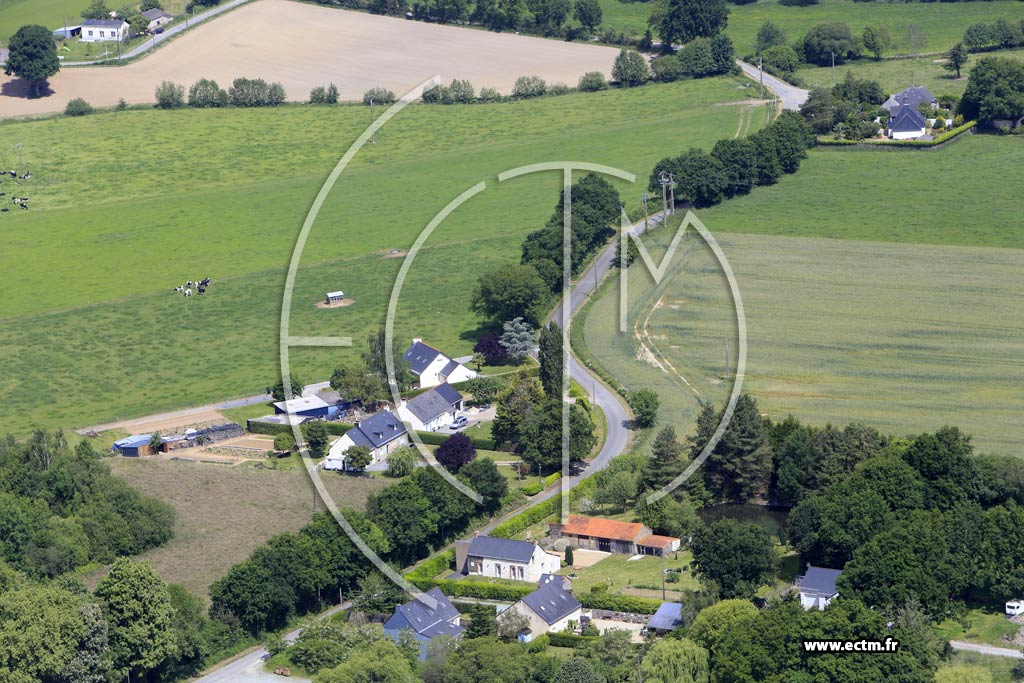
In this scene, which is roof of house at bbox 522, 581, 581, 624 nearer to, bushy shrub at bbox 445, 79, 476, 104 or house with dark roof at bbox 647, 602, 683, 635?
Result: house with dark roof at bbox 647, 602, 683, 635

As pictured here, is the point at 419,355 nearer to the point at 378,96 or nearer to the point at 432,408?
the point at 432,408

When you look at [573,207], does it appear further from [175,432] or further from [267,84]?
[267,84]

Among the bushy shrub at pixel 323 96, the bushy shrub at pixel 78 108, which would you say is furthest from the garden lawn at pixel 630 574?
the bushy shrub at pixel 78 108

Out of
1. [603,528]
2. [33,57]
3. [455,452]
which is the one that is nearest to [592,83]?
[33,57]

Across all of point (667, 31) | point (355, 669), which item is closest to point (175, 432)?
point (355, 669)

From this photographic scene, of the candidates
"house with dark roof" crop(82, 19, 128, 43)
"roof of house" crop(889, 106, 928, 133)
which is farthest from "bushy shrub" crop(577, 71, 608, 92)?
"house with dark roof" crop(82, 19, 128, 43)

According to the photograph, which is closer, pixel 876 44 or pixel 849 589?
pixel 849 589
